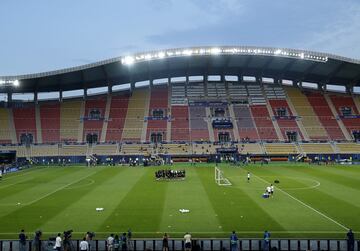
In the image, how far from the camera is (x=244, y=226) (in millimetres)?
24469

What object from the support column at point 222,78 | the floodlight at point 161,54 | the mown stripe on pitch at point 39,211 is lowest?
the mown stripe on pitch at point 39,211

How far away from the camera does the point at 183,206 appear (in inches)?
1198

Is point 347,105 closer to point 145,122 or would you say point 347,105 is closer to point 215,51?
point 215,51

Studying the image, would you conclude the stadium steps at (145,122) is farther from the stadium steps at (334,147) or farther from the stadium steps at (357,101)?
the stadium steps at (357,101)

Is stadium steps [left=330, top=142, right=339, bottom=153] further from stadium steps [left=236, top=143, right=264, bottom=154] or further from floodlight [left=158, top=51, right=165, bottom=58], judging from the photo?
floodlight [left=158, top=51, right=165, bottom=58]

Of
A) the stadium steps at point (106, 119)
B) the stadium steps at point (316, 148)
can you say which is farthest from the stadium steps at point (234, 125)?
the stadium steps at point (106, 119)

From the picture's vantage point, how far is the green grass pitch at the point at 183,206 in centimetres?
2414

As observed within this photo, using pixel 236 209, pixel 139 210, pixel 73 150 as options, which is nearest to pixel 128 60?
pixel 73 150

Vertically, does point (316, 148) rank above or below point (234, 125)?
below

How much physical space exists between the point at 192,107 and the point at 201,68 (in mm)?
9000

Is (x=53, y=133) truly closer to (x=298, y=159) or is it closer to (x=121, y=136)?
(x=121, y=136)

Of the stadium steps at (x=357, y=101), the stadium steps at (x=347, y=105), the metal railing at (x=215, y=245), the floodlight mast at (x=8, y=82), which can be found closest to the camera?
the metal railing at (x=215, y=245)

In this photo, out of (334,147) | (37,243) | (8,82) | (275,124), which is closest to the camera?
(37,243)

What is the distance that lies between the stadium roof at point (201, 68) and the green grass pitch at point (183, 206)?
3781 cm
